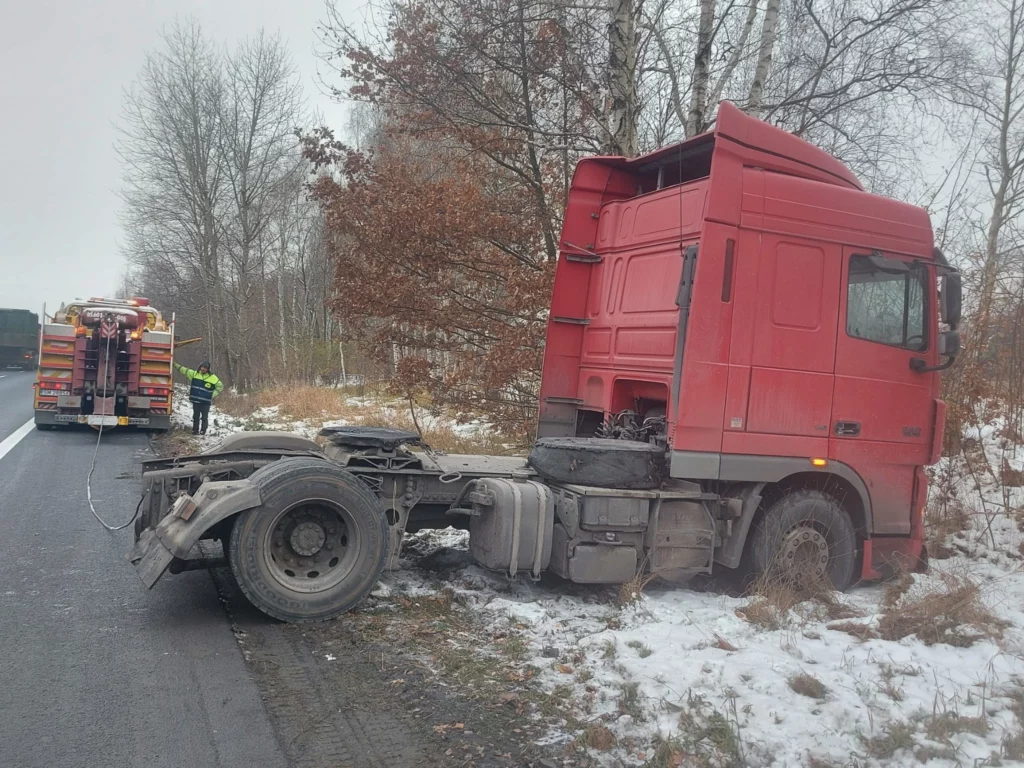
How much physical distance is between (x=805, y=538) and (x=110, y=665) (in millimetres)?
4774

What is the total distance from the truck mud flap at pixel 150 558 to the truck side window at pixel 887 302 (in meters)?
5.03

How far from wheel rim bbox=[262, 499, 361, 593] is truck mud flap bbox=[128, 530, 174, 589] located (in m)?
0.65

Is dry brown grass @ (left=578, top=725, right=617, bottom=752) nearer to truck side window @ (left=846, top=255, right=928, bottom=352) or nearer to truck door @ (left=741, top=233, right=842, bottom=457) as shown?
truck door @ (left=741, top=233, right=842, bottom=457)

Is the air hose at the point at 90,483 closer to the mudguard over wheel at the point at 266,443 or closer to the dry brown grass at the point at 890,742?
the mudguard over wheel at the point at 266,443

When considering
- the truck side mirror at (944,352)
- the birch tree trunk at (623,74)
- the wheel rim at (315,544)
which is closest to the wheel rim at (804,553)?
the truck side mirror at (944,352)

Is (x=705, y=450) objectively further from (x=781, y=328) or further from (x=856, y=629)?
(x=856, y=629)

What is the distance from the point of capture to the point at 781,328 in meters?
5.88

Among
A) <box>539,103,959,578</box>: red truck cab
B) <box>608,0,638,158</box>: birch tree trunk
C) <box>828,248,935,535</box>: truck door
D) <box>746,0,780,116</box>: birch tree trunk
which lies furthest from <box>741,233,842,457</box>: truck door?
<box>746,0,780,116</box>: birch tree trunk

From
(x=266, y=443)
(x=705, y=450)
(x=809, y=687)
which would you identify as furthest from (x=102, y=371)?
(x=809, y=687)

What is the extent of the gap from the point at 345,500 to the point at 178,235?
3294 cm

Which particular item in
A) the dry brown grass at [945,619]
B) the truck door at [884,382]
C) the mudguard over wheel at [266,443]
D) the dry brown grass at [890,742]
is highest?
the truck door at [884,382]

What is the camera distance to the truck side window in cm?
618

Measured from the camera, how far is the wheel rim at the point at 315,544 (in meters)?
5.39

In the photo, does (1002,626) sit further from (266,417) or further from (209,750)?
(266,417)
